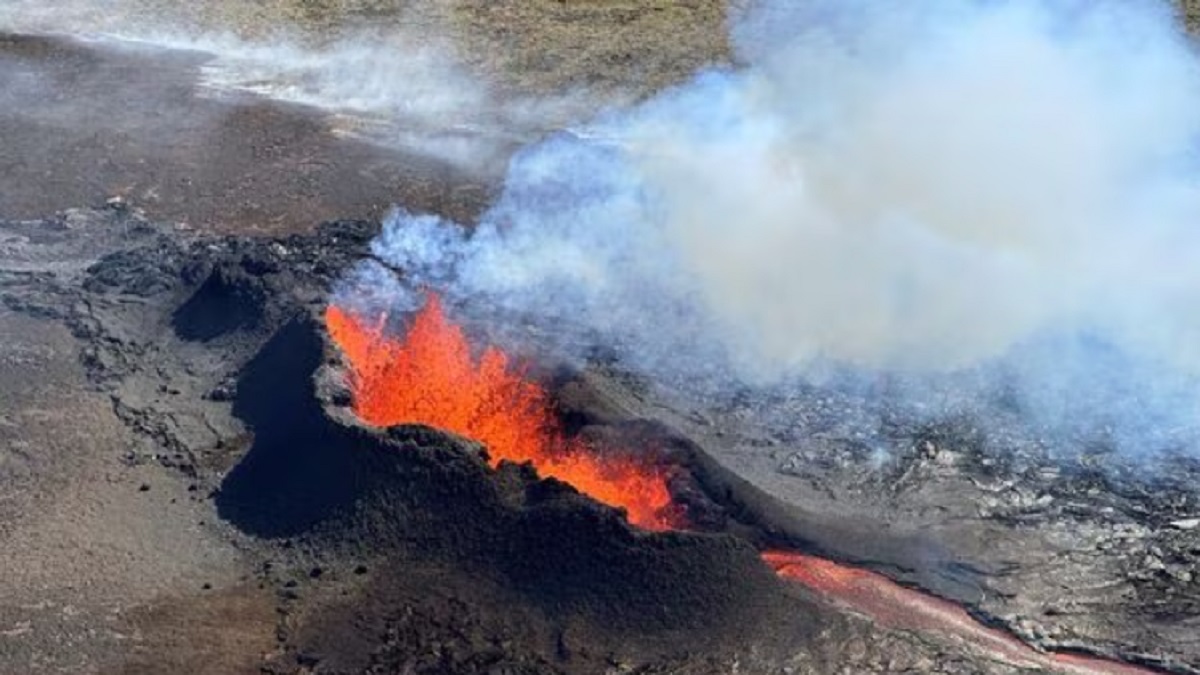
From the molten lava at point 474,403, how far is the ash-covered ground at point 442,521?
0.37 metres

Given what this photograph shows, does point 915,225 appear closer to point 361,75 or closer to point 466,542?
point 466,542

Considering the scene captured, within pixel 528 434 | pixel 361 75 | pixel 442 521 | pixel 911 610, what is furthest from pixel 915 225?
pixel 361 75

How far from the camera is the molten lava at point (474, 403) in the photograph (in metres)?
14.8

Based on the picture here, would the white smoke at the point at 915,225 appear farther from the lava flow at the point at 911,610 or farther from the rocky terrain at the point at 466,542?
the lava flow at the point at 911,610

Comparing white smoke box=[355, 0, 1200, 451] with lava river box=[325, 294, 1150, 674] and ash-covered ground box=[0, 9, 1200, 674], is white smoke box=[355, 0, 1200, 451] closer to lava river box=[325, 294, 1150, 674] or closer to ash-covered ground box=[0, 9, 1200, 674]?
ash-covered ground box=[0, 9, 1200, 674]

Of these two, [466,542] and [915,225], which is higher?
[915,225]

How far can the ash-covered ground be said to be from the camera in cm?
1283

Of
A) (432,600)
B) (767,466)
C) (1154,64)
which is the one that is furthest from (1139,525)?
(1154,64)

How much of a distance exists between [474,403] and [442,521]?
250 cm

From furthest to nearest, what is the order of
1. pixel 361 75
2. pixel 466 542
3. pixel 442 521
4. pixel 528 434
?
pixel 361 75 < pixel 528 434 < pixel 442 521 < pixel 466 542

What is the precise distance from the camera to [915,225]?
19438mm

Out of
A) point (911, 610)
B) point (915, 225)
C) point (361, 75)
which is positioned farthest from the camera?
point (361, 75)

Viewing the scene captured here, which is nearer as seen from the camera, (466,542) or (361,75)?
(466,542)

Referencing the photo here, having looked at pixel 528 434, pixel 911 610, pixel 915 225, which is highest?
pixel 915 225
